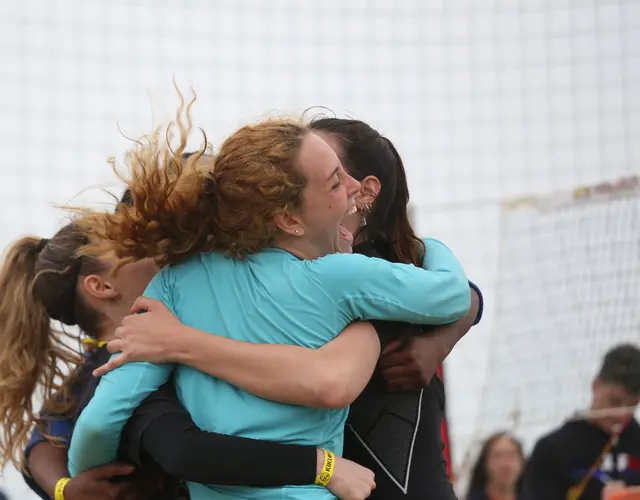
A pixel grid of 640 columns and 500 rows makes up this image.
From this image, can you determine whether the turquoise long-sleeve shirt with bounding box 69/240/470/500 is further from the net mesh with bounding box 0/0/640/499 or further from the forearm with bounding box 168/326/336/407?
the net mesh with bounding box 0/0/640/499

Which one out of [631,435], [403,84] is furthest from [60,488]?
[403,84]

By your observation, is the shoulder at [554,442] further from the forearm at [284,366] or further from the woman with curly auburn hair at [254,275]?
the forearm at [284,366]

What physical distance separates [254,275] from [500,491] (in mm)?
3126

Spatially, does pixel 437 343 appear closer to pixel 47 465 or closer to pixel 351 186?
pixel 351 186

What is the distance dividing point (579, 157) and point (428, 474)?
4.57m

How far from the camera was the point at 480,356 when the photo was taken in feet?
19.6

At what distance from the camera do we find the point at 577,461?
4168 mm

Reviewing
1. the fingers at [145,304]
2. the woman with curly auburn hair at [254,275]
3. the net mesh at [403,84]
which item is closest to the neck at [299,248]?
the woman with curly auburn hair at [254,275]

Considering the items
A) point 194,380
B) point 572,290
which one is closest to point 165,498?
point 194,380

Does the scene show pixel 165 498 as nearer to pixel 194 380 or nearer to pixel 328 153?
pixel 194 380

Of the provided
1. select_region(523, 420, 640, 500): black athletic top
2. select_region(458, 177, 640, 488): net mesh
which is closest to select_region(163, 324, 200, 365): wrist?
select_region(523, 420, 640, 500): black athletic top

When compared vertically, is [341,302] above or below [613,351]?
above

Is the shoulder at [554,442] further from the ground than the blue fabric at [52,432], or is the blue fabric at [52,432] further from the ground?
the blue fabric at [52,432]

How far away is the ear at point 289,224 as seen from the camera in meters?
1.65
